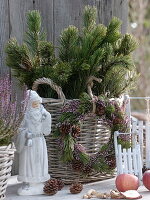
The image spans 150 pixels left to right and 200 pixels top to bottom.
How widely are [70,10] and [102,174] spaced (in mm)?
631

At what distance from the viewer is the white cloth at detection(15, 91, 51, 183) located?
156cm

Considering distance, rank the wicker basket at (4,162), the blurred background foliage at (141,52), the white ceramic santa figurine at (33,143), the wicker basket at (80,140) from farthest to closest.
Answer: the blurred background foliage at (141,52)
the wicker basket at (80,140)
the white ceramic santa figurine at (33,143)
the wicker basket at (4,162)

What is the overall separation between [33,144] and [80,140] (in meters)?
0.18

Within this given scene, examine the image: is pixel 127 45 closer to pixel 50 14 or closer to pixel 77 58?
pixel 77 58

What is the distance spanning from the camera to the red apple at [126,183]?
1.57 m

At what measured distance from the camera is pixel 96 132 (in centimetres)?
170

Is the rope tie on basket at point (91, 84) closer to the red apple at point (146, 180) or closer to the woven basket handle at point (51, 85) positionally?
the woven basket handle at point (51, 85)

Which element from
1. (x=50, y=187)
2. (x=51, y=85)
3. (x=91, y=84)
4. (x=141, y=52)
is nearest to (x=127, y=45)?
(x=91, y=84)

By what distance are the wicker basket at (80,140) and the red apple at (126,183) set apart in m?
0.16

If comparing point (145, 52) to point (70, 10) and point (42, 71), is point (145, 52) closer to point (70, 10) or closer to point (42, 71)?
point (70, 10)

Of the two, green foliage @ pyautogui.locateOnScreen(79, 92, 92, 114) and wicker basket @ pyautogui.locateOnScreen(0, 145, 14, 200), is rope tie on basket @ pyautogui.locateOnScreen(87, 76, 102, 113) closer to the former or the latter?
green foliage @ pyautogui.locateOnScreen(79, 92, 92, 114)

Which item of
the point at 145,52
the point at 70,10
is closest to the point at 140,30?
the point at 145,52

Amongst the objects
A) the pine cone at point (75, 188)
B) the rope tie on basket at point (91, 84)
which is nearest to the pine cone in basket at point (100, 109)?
the rope tie on basket at point (91, 84)

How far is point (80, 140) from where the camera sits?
1.67 metres
